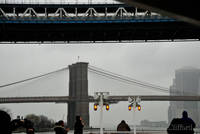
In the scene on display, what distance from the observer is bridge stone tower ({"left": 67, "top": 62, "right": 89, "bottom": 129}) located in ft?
227

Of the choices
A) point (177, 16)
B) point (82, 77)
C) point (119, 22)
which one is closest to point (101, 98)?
point (119, 22)

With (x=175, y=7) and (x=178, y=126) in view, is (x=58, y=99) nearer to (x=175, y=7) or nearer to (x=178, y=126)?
(x=178, y=126)

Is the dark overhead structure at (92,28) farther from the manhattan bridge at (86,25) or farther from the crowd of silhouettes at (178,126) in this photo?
the crowd of silhouettes at (178,126)

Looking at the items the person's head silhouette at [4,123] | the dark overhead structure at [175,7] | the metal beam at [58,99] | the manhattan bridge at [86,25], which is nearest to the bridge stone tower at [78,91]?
the metal beam at [58,99]

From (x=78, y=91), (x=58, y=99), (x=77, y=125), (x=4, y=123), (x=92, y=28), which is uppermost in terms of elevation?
(x=92, y=28)

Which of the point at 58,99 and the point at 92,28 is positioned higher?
the point at 92,28

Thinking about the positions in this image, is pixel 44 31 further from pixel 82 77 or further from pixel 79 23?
pixel 82 77

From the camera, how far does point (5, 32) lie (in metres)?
42.9

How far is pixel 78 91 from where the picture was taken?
71.0 metres

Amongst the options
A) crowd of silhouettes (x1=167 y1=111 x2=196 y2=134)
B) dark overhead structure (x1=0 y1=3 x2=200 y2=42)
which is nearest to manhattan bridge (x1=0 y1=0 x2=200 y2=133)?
dark overhead structure (x1=0 y1=3 x2=200 y2=42)

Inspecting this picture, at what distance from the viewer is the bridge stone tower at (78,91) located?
69094 millimetres

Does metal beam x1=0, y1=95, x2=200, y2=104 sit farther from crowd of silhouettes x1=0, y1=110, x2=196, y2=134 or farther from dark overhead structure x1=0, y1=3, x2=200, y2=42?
crowd of silhouettes x1=0, y1=110, x2=196, y2=134

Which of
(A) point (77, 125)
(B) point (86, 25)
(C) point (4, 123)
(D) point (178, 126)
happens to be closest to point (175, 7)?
(C) point (4, 123)

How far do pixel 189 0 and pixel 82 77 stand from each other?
65.6m
